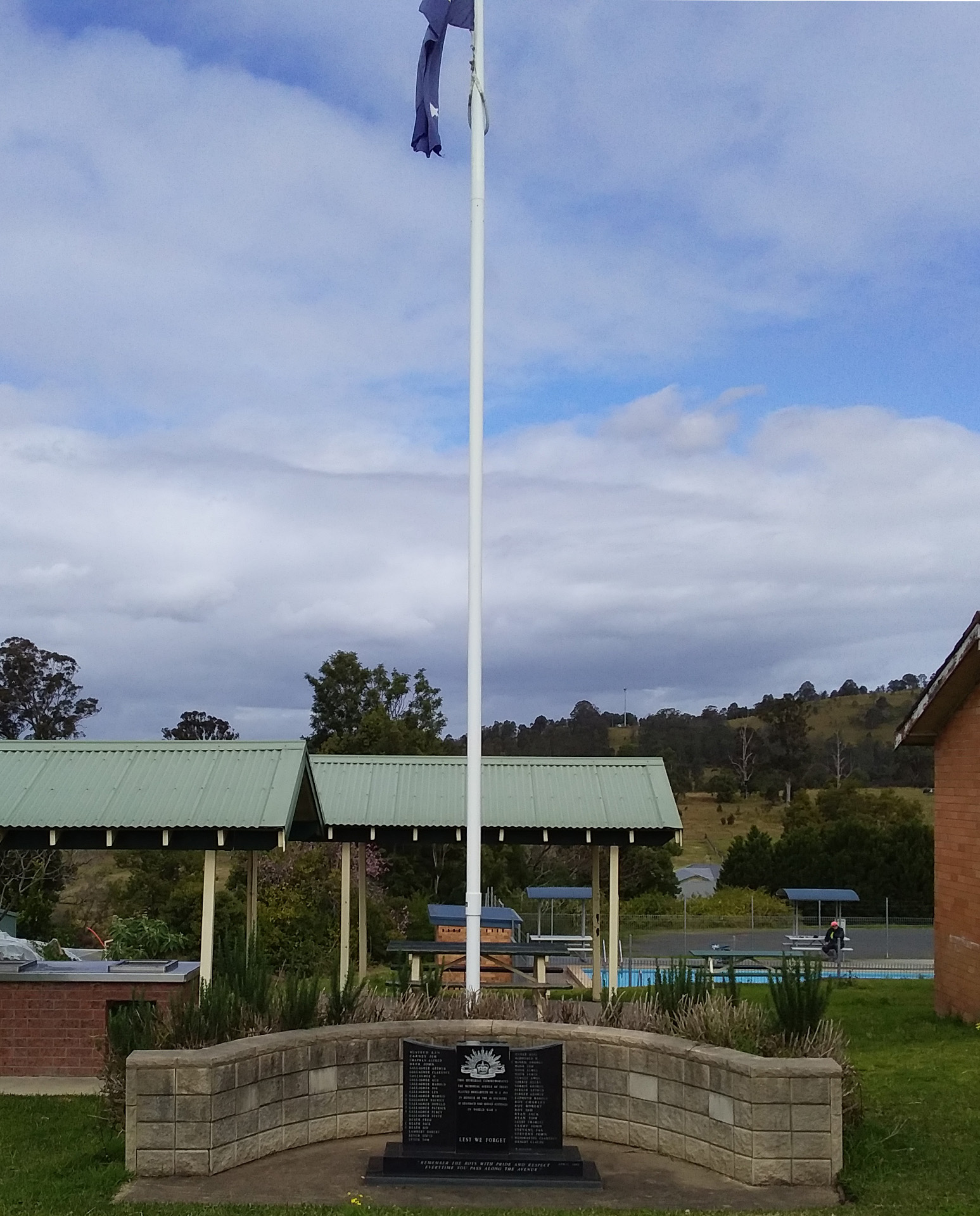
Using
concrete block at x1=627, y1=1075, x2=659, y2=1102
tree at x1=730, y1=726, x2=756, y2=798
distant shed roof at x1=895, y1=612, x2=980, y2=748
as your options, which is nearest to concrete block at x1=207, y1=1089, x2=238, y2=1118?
concrete block at x1=627, y1=1075, x2=659, y2=1102

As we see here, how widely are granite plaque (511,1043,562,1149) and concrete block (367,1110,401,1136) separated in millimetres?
1152

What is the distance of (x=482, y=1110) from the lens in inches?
369

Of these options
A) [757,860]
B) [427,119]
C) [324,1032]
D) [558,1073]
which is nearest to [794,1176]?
[558,1073]

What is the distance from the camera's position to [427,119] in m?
11.4

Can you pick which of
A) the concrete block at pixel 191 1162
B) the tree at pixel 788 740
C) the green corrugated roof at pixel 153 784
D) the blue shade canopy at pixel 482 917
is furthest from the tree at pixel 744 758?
the concrete block at pixel 191 1162

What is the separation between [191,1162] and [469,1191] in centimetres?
190

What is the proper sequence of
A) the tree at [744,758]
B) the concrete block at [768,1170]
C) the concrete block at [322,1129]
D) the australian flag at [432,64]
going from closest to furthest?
the concrete block at [768,1170] < the concrete block at [322,1129] < the australian flag at [432,64] < the tree at [744,758]

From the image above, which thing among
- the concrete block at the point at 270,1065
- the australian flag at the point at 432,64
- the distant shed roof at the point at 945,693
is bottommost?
the concrete block at the point at 270,1065

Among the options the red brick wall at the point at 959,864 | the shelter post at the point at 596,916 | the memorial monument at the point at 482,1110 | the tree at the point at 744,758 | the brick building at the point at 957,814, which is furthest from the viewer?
the tree at the point at 744,758

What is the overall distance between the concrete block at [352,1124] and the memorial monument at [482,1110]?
54 cm

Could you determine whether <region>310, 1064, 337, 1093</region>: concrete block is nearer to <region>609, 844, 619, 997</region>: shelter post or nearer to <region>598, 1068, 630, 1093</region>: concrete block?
<region>598, 1068, 630, 1093</region>: concrete block

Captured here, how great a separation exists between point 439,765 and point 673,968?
30.3 feet

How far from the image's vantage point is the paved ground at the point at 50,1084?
12.3m

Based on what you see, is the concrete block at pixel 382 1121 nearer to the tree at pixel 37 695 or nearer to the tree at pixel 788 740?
the tree at pixel 37 695
